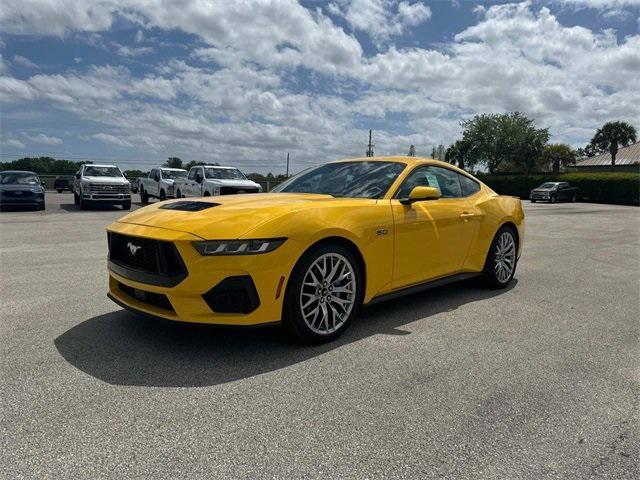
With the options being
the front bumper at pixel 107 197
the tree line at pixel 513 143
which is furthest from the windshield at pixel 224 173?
the tree line at pixel 513 143

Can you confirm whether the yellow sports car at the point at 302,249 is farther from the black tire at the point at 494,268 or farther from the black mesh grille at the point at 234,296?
the black tire at the point at 494,268

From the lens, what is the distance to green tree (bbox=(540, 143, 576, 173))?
61.3 m

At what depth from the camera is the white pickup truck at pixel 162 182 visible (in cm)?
2164

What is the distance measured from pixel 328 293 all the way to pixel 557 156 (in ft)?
234

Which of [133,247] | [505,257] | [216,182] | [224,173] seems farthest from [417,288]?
[224,173]

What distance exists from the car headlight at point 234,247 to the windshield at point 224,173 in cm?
1473

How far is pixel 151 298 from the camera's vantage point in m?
3.38

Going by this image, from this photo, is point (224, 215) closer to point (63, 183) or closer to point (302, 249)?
point (302, 249)

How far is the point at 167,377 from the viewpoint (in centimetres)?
299

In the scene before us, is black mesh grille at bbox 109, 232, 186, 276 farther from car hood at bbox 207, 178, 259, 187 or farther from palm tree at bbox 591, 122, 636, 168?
palm tree at bbox 591, 122, 636, 168

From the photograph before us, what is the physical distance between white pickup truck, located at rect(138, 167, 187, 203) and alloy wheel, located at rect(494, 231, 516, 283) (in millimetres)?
17634

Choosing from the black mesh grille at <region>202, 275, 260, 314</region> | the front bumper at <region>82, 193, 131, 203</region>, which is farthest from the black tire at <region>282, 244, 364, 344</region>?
the front bumper at <region>82, 193, 131, 203</region>

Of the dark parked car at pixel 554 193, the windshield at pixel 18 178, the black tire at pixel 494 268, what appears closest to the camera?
the black tire at pixel 494 268

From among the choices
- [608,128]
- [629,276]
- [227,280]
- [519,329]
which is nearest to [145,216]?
[227,280]
